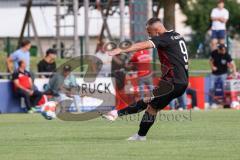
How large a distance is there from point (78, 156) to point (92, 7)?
27.7 meters

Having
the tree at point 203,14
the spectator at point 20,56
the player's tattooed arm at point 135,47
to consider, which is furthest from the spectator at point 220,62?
the tree at point 203,14

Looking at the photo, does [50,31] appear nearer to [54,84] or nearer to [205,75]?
[205,75]

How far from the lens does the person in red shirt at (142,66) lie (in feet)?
93.5

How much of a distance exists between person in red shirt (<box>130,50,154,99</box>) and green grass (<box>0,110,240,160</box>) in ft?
24.0

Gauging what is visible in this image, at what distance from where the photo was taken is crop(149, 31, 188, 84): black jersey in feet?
48.8

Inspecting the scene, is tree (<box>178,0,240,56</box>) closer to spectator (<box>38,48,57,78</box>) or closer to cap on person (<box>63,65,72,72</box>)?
spectator (<box>38,48,57,78</box>)

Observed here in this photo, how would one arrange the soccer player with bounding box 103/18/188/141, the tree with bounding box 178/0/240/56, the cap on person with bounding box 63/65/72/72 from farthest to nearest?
1. the tree with bounding box 178/0/240/56
2. the cap on person with bounding box 63/65/72/72
3. the soccer player with bounding box 103/18/188/141

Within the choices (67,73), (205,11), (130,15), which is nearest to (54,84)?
(67,73)

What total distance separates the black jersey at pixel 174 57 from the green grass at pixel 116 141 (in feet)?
3.28

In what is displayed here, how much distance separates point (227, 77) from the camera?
3005cm

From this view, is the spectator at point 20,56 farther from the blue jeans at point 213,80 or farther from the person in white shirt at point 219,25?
the person in white shirt at point 219,25

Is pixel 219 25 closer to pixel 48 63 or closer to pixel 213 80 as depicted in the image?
pixel 213 80

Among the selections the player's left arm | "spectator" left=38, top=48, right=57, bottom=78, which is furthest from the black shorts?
the player's left arm

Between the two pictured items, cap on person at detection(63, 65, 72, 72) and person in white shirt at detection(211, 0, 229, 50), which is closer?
cap on person at detection(63, 65, 72, 72)
